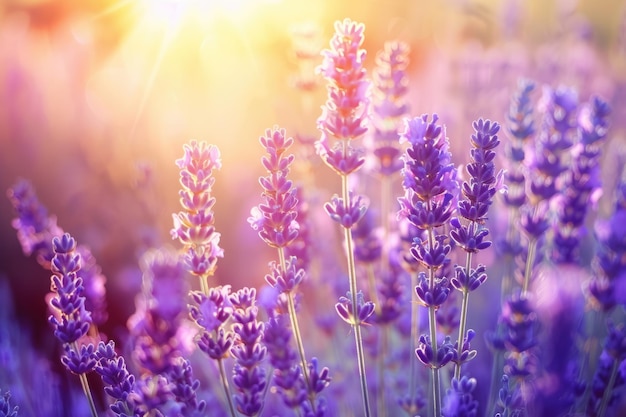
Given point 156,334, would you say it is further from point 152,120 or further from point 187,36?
point 187,36

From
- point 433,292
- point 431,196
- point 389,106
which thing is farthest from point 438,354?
point 389,106

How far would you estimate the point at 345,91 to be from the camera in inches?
61.9

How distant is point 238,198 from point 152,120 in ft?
3.75

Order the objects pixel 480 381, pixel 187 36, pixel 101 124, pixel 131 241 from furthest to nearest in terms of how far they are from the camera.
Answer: pixel 187 36 → pixel 101 124 → pixel 131 241 → pixel 480 381

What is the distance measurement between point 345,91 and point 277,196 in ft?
0.95

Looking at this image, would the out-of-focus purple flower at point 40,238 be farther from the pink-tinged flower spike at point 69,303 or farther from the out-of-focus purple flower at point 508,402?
the out-of-focus purple flower at point 508,402

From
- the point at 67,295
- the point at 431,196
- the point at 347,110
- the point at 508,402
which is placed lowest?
the point at 508,402

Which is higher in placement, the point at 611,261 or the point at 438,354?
the point at 611,261

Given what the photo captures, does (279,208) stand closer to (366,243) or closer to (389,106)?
(366,243)

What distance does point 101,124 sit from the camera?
4.21 meters

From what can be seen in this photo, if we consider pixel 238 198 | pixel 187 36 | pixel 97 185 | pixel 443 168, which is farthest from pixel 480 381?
pixel 187 36

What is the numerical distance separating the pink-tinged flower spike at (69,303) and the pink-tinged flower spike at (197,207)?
0.23 m

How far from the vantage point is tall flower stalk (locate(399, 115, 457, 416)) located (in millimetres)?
1417

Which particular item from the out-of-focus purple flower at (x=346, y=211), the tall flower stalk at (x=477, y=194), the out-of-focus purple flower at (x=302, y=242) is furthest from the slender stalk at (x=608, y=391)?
the out-of-focus purple flower at (x=302, y=242)
